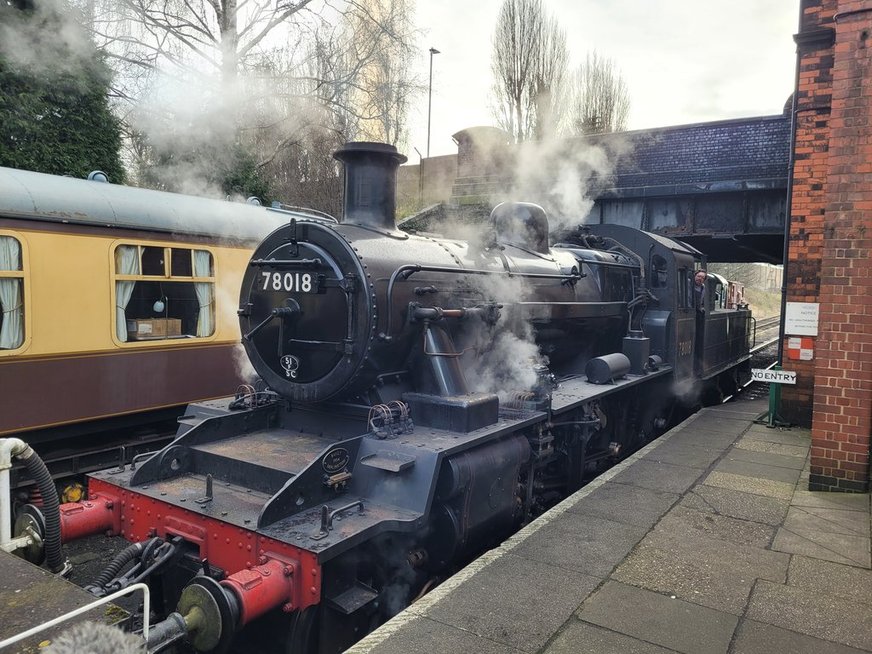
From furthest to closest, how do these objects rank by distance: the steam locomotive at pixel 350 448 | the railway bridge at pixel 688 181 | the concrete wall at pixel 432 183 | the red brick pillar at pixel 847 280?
the concrete wall at pixel 432 183
the railway bridge at pixel 688 181
the red brick pillar at pixel 847 280
the steam locomotive at pixel 350 448

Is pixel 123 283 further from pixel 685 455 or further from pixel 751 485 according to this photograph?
pixel 751 485

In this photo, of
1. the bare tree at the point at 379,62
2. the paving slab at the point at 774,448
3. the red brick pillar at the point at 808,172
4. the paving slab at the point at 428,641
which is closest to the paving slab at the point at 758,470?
the paving slab at the point at 774,448

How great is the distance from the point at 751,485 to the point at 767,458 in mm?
1118

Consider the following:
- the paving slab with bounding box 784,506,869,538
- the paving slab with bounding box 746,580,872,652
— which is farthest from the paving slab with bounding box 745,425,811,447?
the paving slab with bounding box 746,580,872,652

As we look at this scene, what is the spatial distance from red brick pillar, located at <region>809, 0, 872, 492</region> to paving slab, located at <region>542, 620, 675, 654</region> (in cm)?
320

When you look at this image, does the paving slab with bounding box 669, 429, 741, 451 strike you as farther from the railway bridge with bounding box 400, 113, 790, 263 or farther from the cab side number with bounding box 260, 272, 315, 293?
the railway bridge with bounding box 400, 113, 790, 263

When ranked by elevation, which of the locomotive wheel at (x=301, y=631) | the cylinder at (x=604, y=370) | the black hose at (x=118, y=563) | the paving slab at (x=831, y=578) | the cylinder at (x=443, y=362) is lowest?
the locomotive wheel at (x=301, y=631)

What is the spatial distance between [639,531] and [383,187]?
3.01 metres

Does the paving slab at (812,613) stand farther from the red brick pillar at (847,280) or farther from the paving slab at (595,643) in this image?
the red brick pillar at (847,280)

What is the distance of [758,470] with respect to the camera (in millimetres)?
5938

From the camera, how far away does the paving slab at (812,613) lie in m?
3.09

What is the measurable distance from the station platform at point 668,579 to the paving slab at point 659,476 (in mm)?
26

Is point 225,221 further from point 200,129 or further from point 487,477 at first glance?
point 487,477

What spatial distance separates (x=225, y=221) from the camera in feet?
23.3
